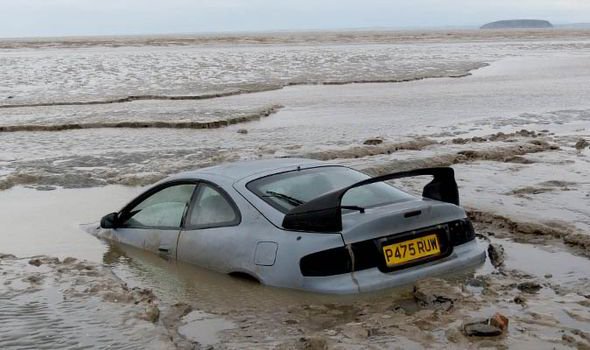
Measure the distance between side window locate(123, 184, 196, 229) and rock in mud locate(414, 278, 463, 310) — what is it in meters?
2.37

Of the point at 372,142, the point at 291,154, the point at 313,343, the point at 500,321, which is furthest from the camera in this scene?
the point at 372,142

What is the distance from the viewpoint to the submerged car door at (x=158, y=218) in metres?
6.89

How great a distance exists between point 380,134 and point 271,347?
1161 centimetres

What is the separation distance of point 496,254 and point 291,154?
22.9 feet

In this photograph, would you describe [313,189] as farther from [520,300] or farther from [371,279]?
[520,300]

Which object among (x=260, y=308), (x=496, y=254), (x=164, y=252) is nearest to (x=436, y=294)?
(x=260, y=308)

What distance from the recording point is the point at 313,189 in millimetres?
6293

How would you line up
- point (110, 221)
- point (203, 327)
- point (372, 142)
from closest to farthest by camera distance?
1. point (203, 327)
2. point (110, 221)
3. point (372, 142)

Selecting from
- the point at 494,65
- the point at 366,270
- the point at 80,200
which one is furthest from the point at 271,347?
the point at 494,65

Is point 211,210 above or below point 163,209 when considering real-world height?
above

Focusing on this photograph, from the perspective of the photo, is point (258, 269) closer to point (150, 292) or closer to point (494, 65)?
point (150, 292)

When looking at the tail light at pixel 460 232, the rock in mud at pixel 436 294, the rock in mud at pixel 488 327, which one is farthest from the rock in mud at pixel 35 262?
the rock in mud at pixel 488 327

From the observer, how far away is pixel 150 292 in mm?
6246

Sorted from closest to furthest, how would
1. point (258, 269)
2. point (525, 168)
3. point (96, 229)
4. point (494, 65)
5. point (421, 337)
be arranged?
1. point (421, 337)
2. point (258, 269)
3. point (96, 229)
4. point (525, 168)
5. point (494, 65)
